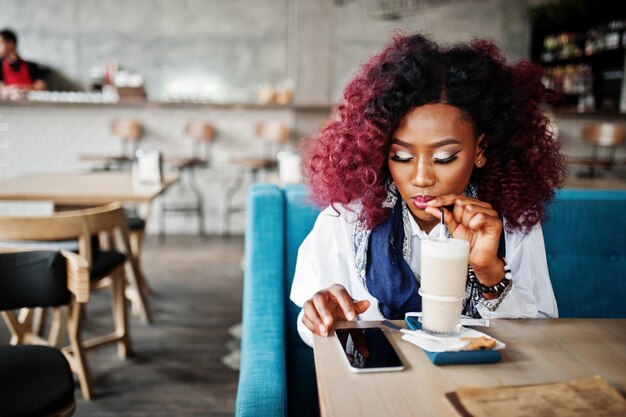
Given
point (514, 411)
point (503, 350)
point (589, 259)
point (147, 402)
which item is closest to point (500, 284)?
point (503, 350)

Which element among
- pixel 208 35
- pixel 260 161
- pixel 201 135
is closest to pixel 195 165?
pixel 201 135

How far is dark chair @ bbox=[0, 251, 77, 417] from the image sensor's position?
1.32 meters

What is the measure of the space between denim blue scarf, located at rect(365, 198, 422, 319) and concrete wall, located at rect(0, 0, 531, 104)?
6.78m

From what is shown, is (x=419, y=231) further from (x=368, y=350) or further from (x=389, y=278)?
A: (x=368, y=350)

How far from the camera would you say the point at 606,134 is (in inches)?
206

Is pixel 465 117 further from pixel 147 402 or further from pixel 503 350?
pixel 147 402

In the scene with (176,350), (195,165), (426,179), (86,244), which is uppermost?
(426,179)

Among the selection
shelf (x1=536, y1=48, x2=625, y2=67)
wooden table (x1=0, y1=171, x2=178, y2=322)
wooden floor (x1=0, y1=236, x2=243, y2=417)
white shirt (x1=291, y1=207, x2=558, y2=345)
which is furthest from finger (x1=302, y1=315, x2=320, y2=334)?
shelf (x1=536, y1=48, x2=625, y2=67)

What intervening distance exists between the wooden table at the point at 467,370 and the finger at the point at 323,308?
0.13 ft

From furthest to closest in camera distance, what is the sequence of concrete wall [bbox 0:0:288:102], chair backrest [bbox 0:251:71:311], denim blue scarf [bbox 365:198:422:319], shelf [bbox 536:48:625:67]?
concrete wall [bbox 0:0:288:102], shelf [bbox 536:48:625:67], chair backrest [bbox 0:251:71:311], denim blue scarf [bbox 365:198:422:319]

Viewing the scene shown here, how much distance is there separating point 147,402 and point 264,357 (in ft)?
4.34

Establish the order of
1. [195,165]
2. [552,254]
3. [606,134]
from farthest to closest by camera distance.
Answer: [195,165]
[606,134]
[552,254]

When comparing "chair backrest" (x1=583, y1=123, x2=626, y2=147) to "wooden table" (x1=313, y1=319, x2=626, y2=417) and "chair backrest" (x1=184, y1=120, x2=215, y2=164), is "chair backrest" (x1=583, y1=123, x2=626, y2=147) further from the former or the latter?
"wooden table" (x1=313, y1=319, x2=626, y2=417)

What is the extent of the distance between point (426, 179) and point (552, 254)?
80 cm
